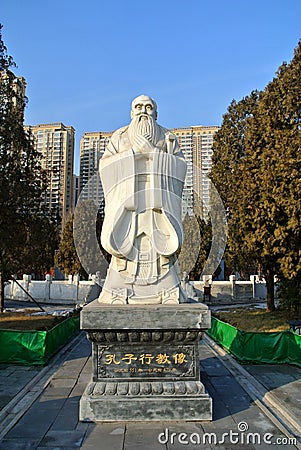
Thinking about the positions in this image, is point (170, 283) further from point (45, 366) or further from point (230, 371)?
point (45, 366)

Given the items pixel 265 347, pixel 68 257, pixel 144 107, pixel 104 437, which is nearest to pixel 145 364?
pixel 104 437

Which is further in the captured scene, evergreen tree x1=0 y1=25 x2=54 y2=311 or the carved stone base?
evergreen tree x1=0 y1=25 x2=54 y2=311

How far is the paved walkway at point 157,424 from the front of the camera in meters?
Answer: 4.36

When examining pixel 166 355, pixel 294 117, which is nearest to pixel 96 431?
pixel 166 355

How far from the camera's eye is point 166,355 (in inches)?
204

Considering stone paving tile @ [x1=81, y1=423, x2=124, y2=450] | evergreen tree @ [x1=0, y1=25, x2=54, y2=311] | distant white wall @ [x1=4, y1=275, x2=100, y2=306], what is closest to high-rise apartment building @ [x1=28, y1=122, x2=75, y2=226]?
distant white wall @ [x1=4, y1=275, x2=100, y2=306]

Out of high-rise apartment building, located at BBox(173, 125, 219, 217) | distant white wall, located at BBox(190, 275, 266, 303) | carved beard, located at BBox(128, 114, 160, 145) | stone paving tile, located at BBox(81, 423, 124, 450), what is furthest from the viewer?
distant white wall, located at BBox(190, 275, 266, 303)

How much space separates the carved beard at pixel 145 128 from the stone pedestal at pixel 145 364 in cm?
254

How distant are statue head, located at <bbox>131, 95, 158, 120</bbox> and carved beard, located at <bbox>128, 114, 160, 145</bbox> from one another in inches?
2.2

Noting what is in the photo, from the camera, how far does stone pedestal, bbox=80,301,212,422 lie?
4.89m

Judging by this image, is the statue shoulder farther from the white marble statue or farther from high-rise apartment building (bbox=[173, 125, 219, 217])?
high-rise apartment building (bbox=[173, 125, 219, 217])

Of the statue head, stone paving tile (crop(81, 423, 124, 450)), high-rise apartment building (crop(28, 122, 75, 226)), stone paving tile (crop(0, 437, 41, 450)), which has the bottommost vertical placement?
stone paving tile (crop(0, 437, 41, 450))

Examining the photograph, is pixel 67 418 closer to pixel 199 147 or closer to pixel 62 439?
pixel 62 439

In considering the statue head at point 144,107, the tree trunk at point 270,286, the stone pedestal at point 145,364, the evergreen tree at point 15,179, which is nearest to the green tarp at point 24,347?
the stone pedestal at point 145,364
